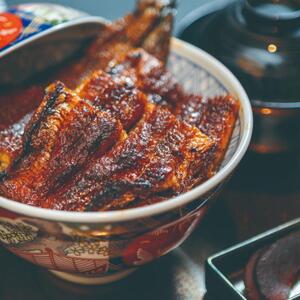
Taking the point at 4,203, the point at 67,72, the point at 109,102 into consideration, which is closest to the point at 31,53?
the point at 67,72

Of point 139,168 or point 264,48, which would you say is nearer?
point 139,168

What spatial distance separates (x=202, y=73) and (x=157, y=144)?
329mm

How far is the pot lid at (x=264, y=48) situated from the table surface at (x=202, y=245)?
0.17 m

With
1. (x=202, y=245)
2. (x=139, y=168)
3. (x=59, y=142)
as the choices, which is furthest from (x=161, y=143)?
(x=202, y=245)

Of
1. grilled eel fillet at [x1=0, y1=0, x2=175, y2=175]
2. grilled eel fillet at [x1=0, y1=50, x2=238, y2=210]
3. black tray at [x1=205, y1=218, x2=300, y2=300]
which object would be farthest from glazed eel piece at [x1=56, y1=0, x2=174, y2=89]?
black tray at [x1=205, y1=218, x2=300, y2=300]

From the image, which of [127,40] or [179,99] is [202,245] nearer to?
[179,99]

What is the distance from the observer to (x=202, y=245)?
1.21 m

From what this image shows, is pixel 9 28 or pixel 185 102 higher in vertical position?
pixel 9 28

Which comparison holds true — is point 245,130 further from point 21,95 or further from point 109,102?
point 21,95

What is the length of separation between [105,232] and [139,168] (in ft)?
0.46

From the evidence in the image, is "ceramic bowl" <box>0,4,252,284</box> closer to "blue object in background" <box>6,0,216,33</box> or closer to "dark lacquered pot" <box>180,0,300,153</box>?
"dark lacquered pot" <box>180,0,300,153</box>

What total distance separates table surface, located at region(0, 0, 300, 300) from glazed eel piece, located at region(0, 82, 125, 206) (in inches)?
9.2

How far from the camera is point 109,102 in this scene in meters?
1.13

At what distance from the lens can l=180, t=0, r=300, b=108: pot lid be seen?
1325mm
